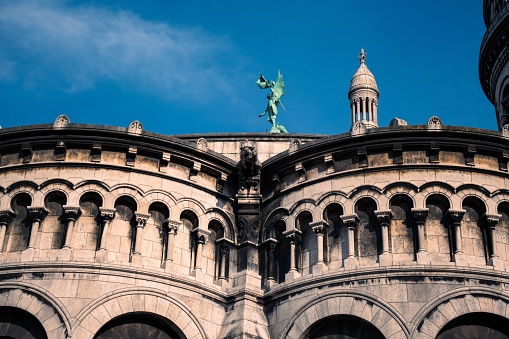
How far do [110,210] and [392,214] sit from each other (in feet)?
32.9

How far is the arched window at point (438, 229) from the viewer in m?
31.0

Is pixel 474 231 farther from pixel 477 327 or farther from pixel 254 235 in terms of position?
pixel 254 235

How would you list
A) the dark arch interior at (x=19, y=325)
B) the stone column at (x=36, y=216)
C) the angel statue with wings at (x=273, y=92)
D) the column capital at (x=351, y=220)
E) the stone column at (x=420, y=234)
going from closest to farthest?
the dark arch interior at (x=19, y=325)
the stone column at (x=420, y=234)
the column capital at (x=351, y=220)
the stone column at (x=36, y=216)
the angel statue with wings at (x=273, y=92)

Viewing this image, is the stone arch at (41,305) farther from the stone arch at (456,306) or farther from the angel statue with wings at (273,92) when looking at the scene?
the angel statue with wings at (273,92)

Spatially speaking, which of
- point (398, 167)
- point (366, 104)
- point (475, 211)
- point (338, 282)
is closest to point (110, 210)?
point (338, 282)

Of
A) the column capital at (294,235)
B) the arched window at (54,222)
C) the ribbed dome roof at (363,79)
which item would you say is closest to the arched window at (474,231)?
the column capital at (294,235)

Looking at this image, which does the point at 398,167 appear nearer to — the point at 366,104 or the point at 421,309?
the point at 421,309

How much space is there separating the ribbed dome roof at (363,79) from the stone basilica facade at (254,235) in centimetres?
2153

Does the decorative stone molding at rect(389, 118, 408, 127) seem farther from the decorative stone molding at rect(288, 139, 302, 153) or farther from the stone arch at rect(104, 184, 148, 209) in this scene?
the stone arch at rect(104, 184, 148, 209)

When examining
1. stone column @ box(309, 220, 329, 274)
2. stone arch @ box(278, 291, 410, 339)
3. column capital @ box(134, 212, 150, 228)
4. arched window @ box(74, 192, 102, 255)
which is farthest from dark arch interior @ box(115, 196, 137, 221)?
stone arch @ box(278, 291, 410, 339)

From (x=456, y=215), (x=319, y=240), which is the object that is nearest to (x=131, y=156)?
(x=319, y=240)

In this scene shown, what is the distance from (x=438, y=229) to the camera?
31547 millimetres

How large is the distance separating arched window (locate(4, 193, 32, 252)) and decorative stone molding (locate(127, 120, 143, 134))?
438 cm

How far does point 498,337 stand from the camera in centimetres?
2972
